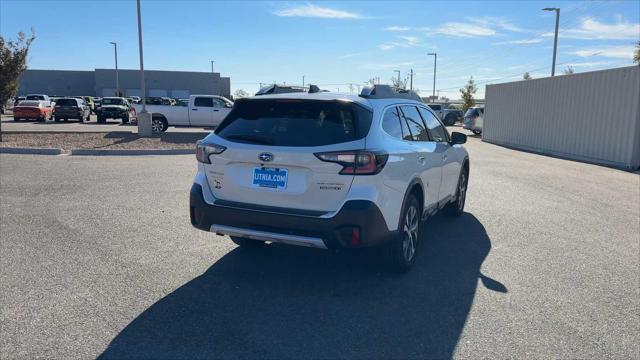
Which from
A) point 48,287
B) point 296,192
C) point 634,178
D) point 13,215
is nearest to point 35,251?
point 48,287

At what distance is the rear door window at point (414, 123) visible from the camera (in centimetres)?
571

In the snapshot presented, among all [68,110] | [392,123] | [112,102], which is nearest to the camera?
[392,123]

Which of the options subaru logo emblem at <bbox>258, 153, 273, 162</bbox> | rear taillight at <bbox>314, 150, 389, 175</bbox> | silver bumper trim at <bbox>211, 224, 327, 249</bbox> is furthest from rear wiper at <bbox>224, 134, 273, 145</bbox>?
silver bumper trim at <bbox>211, 224, 327, 249</bbox>

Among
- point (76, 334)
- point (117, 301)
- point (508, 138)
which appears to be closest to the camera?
point (76, 334)

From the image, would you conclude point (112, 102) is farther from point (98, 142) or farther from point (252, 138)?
point (252, 138)

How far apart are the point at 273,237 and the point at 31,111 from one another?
3428 cm

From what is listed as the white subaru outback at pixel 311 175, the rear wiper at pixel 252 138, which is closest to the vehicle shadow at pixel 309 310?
the white subaru outback at pixel 311 175

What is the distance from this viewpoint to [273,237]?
453 centimetres

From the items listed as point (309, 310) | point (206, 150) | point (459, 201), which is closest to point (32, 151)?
point (206, 150)

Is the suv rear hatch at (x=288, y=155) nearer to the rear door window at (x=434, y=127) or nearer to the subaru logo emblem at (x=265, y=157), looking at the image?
the subaru logo emblem at (x=265, y=157)

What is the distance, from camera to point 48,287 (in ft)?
15.1

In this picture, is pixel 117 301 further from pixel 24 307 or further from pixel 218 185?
pixel 218 185

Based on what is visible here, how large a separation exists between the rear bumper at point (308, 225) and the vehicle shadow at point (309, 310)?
51 centimetres

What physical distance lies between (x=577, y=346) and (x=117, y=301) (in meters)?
3.58
